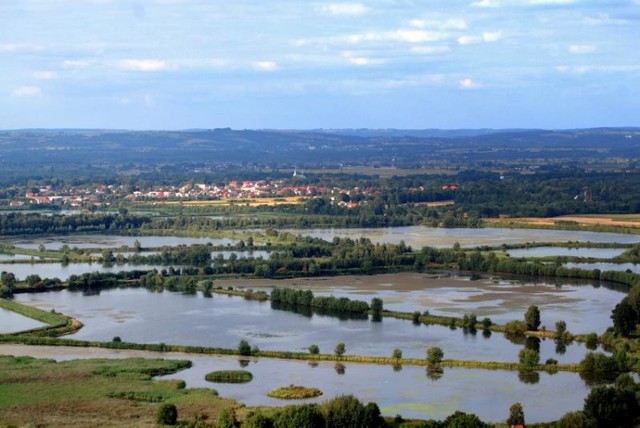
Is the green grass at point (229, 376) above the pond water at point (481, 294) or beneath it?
beneath

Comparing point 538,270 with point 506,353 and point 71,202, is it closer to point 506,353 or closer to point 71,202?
point 506,353

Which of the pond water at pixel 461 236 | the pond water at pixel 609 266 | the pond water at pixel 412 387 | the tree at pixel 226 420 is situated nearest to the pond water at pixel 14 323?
the pond water at pixel 412 387

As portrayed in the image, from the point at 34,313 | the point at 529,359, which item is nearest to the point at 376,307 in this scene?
the point at 529,359

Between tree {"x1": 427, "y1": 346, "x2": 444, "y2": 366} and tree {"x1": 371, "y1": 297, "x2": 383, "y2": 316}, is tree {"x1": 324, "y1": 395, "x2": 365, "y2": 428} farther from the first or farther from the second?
tree {"x1": 371, "y1": 297, "x2": 383, "y2": 316}

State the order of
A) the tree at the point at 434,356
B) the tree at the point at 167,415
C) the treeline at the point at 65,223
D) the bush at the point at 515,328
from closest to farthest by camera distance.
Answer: the tree at the point at 167,415, the tree at the point at 434,356, the bush at the point at 515,328, the treeline at the point at 65,223

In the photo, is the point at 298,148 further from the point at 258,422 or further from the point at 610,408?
the point at 258,422

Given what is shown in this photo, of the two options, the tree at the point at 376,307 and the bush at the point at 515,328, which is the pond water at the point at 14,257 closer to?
the tree at the point at 376,307

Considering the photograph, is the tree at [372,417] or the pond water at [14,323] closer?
the tree at [372,417]
